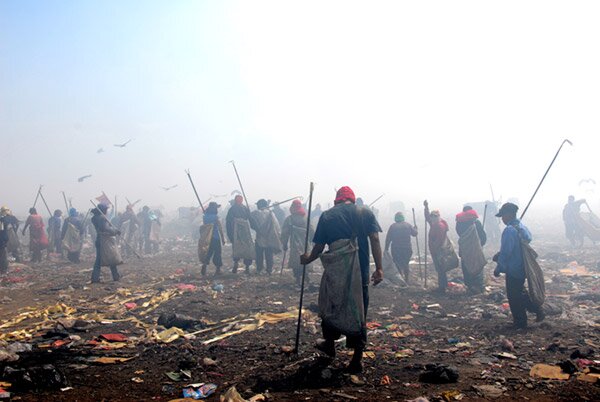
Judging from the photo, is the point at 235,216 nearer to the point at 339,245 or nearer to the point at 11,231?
the point at 339,245

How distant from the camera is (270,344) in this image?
516 cm

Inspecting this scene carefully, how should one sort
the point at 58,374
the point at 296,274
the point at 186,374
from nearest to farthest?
the point at 58,374 < the point at 186,374 < the point at 296,274

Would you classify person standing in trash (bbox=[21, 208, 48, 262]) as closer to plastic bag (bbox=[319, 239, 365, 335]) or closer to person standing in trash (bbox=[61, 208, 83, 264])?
person standing in trash (bbox=[61, 208, 83, 264])

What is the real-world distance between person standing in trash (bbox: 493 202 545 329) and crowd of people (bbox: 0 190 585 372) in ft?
0.05

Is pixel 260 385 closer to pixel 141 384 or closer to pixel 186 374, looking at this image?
pixel 186 374

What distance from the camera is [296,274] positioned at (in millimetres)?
10352

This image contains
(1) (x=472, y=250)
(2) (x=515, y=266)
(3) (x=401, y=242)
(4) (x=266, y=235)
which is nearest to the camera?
(2) (x=515, y=266)

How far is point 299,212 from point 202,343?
19.3ft

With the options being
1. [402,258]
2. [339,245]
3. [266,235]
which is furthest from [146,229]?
[339,245]

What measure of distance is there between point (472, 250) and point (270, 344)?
19.3ft

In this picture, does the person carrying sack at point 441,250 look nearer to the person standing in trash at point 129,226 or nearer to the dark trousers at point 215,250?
the dark trousers at point 215,250

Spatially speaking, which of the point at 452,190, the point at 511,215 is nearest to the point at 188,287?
the point at 511,215

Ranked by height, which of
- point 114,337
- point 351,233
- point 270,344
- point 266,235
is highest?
point 351,233

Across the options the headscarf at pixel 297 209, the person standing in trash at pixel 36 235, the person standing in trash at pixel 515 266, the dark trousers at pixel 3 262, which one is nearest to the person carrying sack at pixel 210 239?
the headscarf at pixel 297 209
